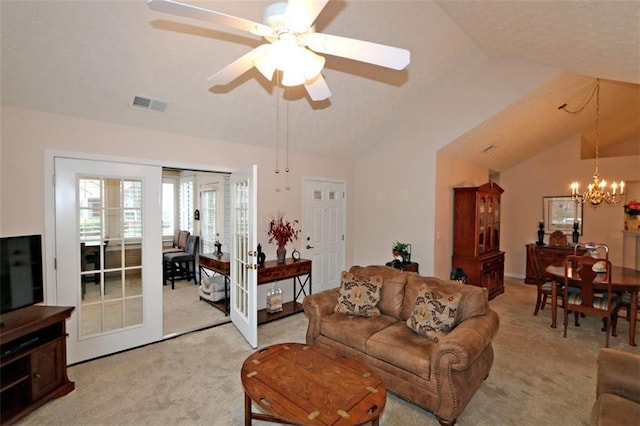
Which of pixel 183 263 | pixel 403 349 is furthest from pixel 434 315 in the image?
pixel 183 263

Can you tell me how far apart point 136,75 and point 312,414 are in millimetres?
3185

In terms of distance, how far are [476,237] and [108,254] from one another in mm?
5335

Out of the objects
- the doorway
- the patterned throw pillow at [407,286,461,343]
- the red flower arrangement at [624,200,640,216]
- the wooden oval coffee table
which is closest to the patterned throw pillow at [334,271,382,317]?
the patterned throw pillow at [407,286,461,343]

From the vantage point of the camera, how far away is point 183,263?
6.56 metres

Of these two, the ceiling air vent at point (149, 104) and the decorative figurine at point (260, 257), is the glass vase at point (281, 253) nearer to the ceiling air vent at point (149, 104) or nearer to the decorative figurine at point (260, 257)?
the decorative figurine at point (260, 257)

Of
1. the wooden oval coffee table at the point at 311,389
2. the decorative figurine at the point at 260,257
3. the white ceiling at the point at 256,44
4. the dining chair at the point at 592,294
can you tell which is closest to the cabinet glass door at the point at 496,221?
the white ceiling at the point at 256,44

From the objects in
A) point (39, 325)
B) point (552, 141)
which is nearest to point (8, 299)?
point (39, 325)

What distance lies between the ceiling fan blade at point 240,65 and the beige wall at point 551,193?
7082 millimetres

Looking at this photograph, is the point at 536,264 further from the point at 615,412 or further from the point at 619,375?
the point at 615,412

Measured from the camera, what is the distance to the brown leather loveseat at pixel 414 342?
223 centimetres

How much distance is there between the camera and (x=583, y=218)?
627 centimetres

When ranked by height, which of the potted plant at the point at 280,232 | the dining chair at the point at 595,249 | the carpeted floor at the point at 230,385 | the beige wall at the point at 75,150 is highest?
the beige wall at the point at 75,150

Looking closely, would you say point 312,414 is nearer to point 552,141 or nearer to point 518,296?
point 518,296

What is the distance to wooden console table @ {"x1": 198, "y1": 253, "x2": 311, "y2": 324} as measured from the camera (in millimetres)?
4270
